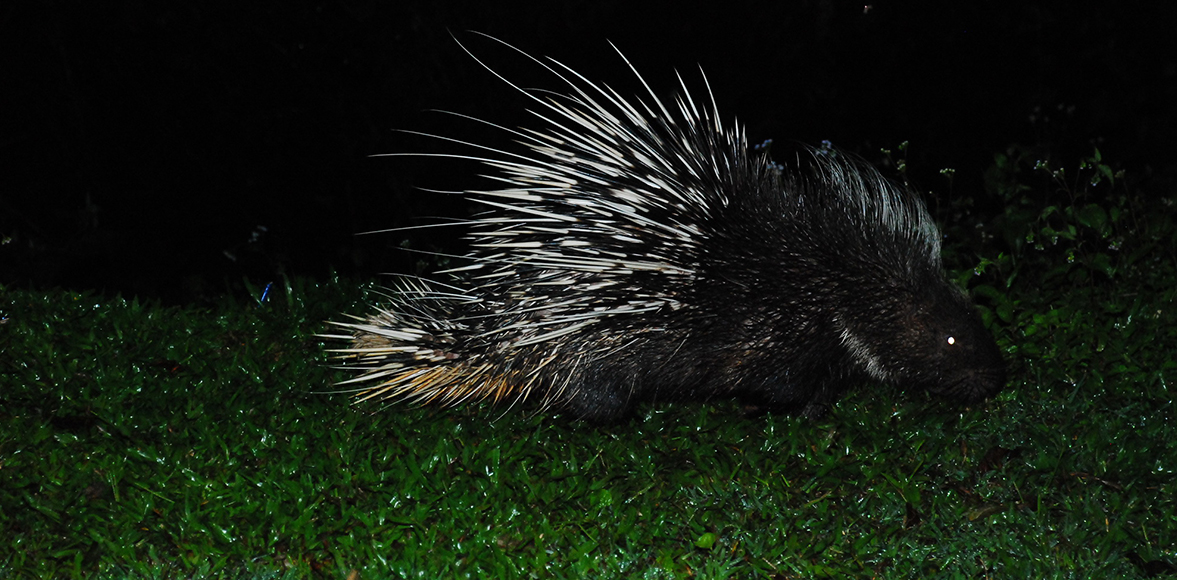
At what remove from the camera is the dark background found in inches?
235

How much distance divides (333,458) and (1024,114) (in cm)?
453

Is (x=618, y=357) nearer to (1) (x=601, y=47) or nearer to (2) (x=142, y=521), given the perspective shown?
(2) (x=142, y=521)

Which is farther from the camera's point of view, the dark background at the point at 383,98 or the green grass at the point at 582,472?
the dark background at the point at 383,98

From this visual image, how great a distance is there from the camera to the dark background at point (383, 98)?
5.96 m

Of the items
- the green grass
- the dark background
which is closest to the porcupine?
the green grass

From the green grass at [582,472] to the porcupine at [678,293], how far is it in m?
0.25

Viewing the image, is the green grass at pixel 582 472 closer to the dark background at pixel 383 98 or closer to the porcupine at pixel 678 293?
the porcupine at pixel 678 293

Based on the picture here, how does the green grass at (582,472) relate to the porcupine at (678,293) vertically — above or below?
below

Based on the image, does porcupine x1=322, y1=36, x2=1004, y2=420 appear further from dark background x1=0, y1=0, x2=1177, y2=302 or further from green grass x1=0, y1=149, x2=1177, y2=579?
dark background x1=0, y1=0, x2=1177, y2=302

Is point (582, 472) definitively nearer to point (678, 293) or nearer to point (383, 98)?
point (678, 293)

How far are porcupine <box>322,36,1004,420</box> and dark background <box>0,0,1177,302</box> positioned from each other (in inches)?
86.2

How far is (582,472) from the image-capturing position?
12.5 feet

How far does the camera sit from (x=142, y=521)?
3.45 metres

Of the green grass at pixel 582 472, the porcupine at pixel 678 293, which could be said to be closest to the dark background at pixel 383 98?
the green grass at pixel 582 472
